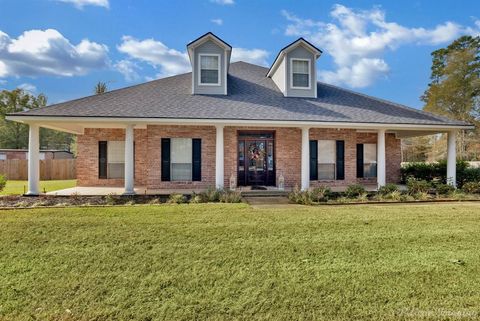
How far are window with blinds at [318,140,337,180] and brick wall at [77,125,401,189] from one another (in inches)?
10.2

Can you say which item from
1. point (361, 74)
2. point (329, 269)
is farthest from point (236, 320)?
point (361, 74)

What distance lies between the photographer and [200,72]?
1329 centimetres

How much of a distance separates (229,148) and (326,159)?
4788 millimetres

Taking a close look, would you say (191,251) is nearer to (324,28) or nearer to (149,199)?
(149,199)

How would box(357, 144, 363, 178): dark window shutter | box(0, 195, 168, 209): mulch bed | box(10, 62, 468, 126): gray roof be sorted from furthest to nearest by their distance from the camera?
1. box(357, 144, 363, 178): dark window shutter
2. box(10, 62, 468, 126): gray roof
3. box(0, 195, 168, 209): mulch bed

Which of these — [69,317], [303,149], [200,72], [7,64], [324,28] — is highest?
[7,64]

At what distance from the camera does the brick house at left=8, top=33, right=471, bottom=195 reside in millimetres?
11367

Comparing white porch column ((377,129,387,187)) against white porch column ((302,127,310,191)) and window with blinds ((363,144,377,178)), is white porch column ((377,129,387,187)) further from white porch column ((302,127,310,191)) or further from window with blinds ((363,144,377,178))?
white porch column ((302,127,310,191))

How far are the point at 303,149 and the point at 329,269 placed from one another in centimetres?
812

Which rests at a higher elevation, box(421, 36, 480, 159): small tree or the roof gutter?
box(421, 36, 480, 159): small tree

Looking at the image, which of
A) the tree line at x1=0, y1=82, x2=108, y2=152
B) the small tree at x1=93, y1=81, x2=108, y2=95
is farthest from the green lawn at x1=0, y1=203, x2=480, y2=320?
the tree line at x1=0, y1=82, x2=108, y2=152

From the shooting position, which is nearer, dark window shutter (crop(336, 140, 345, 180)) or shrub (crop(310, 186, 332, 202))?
shrub (crop(310, 186, 332, 202))

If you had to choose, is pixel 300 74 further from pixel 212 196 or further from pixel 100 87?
pixel 100 87

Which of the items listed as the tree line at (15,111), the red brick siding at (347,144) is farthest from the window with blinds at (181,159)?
the tree line at (15,111)
